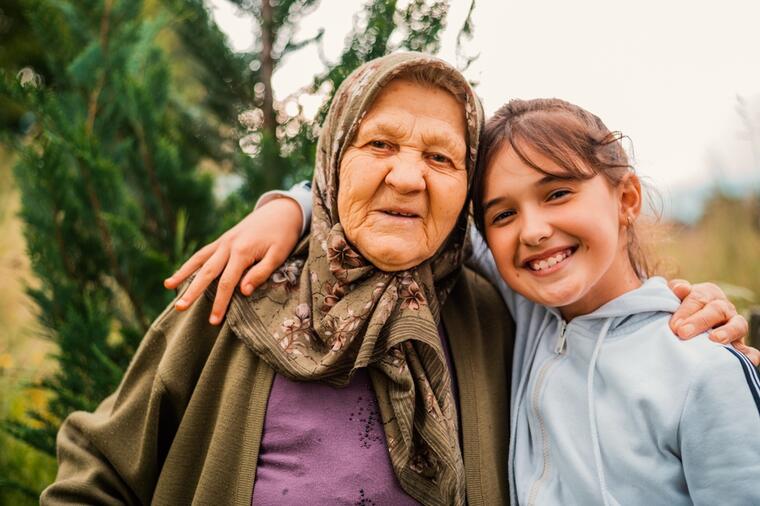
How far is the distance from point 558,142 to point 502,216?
0.87ft

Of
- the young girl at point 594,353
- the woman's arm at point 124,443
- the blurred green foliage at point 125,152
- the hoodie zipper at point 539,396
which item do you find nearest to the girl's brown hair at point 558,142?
the young girl at point 594,353

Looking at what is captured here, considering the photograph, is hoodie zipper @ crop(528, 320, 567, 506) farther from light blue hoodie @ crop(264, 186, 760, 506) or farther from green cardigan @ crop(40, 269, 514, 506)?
green cardigan @ crop(40, 269, 514, 506)

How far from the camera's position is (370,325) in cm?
160

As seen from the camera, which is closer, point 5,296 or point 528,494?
point 528,494

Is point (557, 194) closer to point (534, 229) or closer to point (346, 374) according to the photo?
point (534, 229)

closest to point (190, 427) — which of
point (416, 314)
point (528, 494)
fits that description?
point (416, 314)

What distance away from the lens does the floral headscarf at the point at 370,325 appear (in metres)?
1.58

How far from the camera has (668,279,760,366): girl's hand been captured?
1470 mm

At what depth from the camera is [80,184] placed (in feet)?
7.63

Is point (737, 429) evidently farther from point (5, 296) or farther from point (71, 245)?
point (5, 296)

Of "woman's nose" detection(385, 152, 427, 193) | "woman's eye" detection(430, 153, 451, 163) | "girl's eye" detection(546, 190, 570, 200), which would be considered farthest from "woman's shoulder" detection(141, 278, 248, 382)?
"girl's eye" detection(546, 190, 570, 200)

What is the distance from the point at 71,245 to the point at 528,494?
2.04 m

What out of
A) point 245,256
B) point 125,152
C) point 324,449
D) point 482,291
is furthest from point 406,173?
point 125,152

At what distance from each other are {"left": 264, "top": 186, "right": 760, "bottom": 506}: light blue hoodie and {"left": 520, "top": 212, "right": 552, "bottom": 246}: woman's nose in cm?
28
